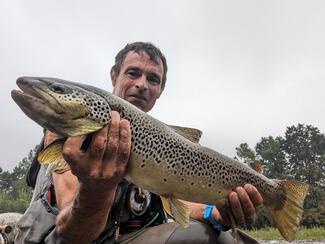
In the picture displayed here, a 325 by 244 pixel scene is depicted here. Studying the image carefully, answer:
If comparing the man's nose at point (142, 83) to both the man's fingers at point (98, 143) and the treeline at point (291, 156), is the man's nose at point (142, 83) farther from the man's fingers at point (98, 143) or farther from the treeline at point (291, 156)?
the treeline at point (291, 156)

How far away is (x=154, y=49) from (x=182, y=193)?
323 cm

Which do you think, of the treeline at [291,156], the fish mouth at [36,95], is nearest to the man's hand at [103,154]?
the fish mouth at [36,95]

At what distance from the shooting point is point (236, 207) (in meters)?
3.76

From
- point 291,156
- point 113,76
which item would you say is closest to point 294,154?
point 291,156

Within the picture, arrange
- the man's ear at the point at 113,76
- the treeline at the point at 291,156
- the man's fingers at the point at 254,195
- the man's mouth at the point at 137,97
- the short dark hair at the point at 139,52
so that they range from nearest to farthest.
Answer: the man's fingers at the point at 254,195 < the man's mouth at the point at 137,97 < the short dark hair at the point at 139,52 < the man's ear at the point at 113,76 < the treeline at the point at 291,156

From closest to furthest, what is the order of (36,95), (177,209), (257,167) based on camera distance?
(36,95), (177,209), (257,167)

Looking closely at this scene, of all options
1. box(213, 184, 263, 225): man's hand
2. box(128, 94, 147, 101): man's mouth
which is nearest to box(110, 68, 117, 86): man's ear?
box(128, 94, 147, 101): man's mouth

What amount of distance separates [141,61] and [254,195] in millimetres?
2808

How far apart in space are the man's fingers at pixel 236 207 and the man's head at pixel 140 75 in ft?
7.37

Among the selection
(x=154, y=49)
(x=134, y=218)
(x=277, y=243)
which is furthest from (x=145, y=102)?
(x=277, y=243)

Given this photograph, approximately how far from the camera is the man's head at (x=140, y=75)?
5570 millimetres

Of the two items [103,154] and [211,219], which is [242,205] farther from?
[103,154]

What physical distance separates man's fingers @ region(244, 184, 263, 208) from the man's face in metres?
2.24

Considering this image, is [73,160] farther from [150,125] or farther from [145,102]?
[145,102]
